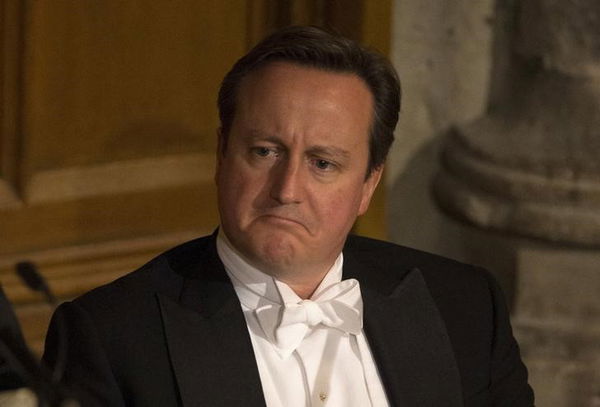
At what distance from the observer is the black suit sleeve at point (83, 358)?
6.61 feet

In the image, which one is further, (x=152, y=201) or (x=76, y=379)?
(x=152, y=201)

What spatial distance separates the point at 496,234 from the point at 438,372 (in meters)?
1.30

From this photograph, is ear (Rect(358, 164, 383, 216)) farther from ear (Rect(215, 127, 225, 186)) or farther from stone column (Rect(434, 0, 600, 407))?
stone column (Rect(434, 0, 600, 407))

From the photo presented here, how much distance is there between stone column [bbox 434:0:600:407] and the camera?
3.45 m

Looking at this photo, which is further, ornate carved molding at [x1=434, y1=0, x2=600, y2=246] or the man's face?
ornate carved molding at [x1=434, y1=0, x2=600, y2=246]

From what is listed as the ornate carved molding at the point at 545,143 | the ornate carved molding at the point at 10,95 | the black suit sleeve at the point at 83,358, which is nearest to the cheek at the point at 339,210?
the black suit sleeve at the point at 83,358

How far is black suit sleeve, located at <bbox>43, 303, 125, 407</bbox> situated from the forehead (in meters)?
0.38

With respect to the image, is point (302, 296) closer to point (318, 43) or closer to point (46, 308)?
point (318, 43)

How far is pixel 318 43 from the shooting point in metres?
2.19

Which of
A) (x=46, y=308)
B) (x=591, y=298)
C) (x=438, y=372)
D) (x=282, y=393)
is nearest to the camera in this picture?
(x=282, y=393)

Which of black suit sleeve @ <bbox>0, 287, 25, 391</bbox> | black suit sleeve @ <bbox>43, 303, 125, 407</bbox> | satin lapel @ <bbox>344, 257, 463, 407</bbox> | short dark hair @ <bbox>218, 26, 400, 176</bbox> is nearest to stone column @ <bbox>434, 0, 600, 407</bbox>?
satin lapel @ <bbox>344, 257, 463, 407</bbox>

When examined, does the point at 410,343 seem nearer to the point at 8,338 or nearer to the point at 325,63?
the point at 325,63

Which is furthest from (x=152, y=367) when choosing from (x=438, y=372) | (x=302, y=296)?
(x=438, y=372)

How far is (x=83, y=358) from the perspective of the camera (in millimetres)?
2045
